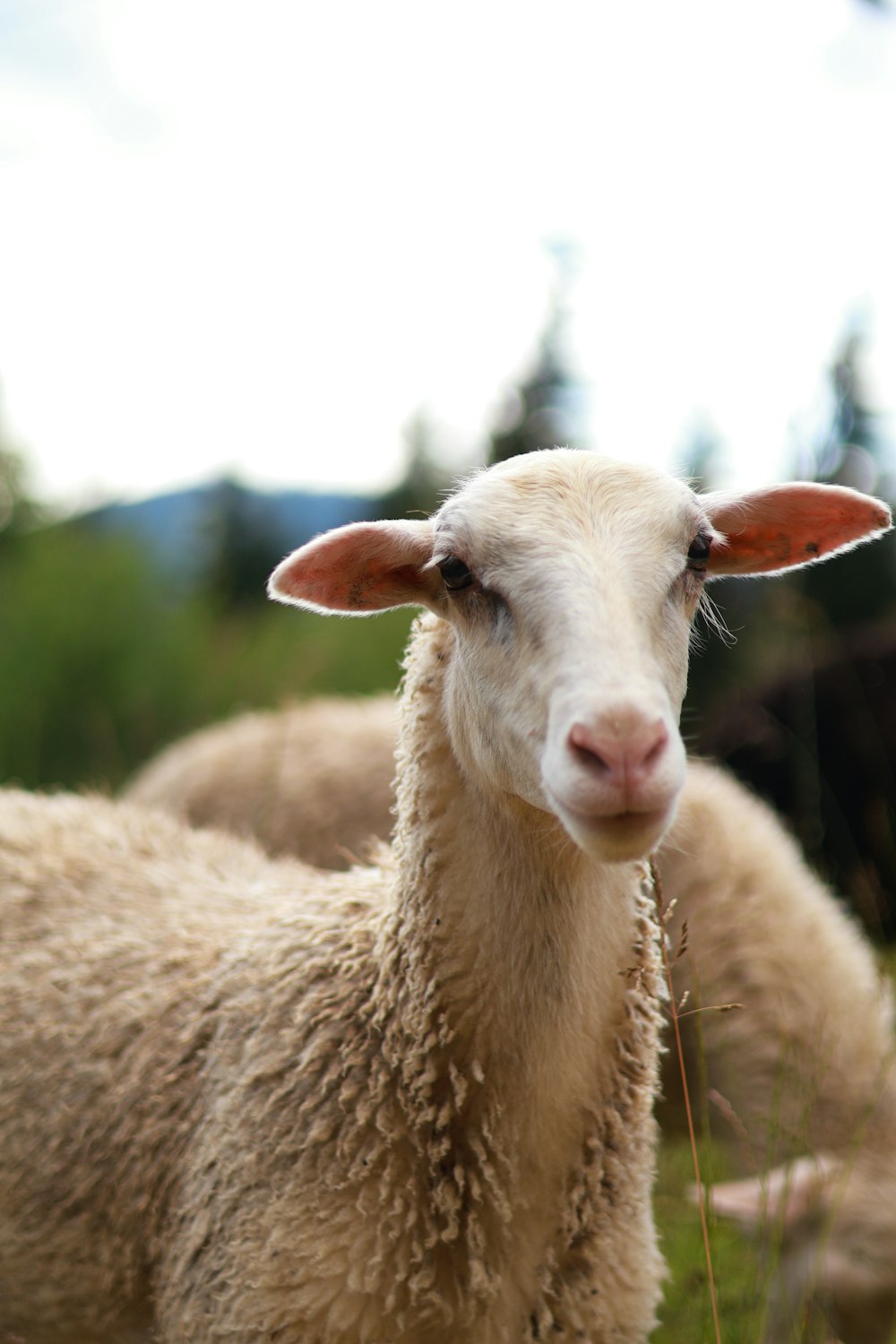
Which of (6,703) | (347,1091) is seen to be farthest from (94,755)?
(347,1091)

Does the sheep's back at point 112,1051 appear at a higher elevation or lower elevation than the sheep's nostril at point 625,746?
lower

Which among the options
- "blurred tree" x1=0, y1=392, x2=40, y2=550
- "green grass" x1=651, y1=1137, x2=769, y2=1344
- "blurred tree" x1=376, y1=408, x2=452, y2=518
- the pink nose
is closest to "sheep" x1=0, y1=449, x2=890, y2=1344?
the pink nose

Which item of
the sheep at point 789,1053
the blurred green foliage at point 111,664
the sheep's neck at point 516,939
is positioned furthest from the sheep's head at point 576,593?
the blurred green foliage at point 111,664

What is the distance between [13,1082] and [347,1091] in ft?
3.30

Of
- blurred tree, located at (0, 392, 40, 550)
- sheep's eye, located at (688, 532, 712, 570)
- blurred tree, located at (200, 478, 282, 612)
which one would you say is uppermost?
sheep's eye, located at (688, 532, 712, 570)

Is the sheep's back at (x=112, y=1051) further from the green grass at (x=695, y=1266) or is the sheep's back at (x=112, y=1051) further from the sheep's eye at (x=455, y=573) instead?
the green grass at (x=695, y=1266)

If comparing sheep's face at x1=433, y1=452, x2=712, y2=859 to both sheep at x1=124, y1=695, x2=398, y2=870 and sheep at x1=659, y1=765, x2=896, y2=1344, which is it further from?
sheep at x1=124, y1=695, x2=398, y2=870

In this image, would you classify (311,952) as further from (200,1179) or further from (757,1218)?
(757,1218)

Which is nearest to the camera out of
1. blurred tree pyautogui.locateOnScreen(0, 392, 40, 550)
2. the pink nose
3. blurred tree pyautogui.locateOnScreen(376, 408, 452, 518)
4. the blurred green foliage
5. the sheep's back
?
the pink nose

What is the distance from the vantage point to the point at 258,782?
5473 millimetres

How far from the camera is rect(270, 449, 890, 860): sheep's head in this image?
1837mm

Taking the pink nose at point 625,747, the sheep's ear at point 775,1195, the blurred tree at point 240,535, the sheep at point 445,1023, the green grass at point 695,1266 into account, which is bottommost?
the blurred tree at point 240,535

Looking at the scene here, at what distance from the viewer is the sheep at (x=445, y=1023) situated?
214cm

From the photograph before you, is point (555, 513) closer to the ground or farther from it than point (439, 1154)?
farther from it
